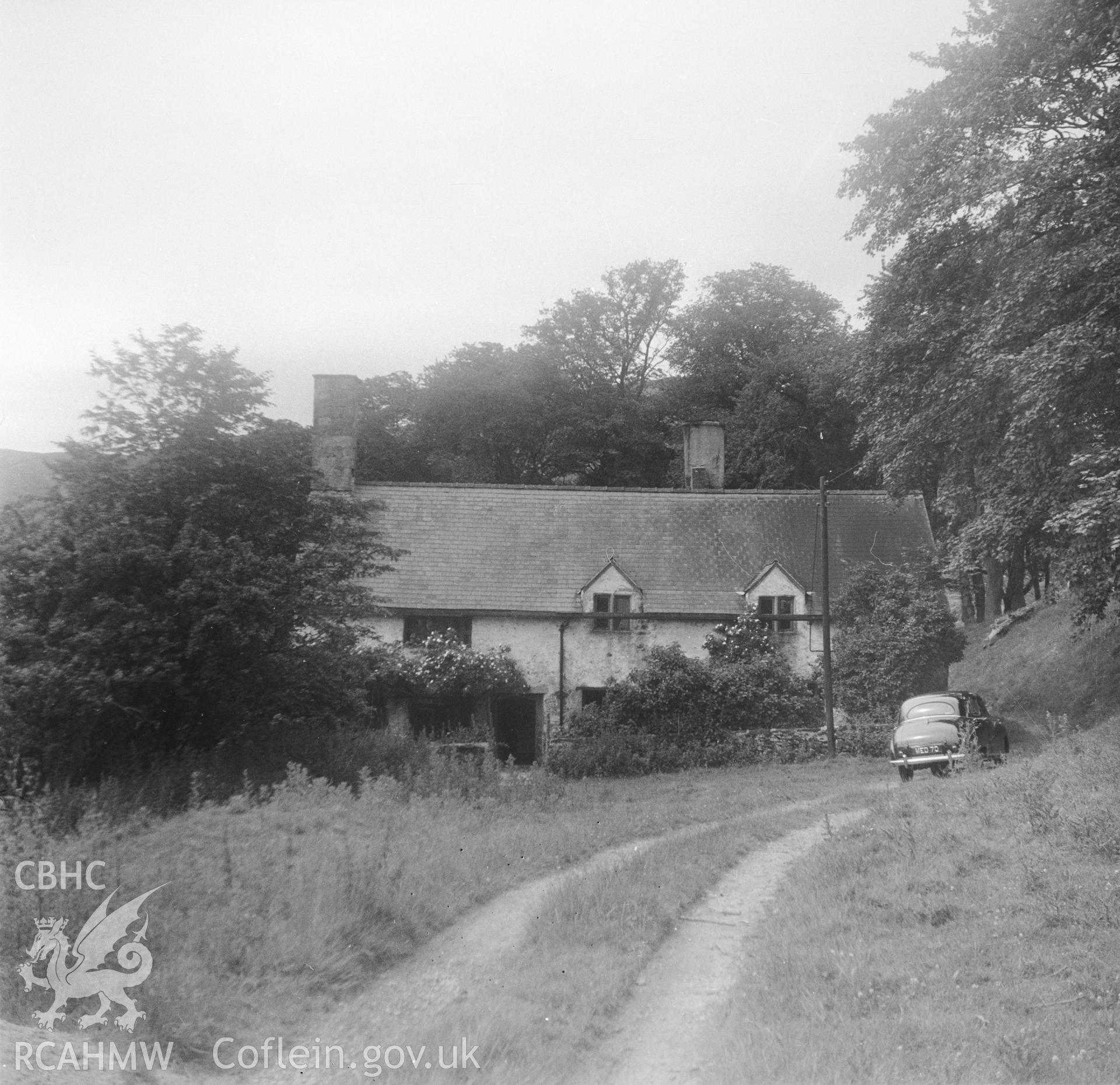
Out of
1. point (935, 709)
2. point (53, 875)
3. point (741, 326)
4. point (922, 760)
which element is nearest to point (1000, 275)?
point (935, 709)

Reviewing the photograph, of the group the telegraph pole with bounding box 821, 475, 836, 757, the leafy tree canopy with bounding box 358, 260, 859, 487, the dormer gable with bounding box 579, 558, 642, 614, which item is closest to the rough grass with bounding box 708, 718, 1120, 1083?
the telegraph pole with bounding box 821, 475, 836, 757

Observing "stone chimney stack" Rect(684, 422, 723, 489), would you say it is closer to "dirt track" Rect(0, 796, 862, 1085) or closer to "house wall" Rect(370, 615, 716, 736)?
"house wall" Rect(370, 615, 716, 736)

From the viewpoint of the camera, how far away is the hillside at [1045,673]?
25.4 meters

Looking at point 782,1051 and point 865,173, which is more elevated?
point 865,173

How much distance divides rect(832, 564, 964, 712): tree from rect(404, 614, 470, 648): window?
35.4 ft

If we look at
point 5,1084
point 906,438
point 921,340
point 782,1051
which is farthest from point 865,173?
point 5,1084

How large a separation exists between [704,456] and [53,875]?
30374mm

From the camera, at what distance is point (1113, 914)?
8328 millimetres

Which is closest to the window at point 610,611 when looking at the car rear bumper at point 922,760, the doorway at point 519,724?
the doorway at point 519,724

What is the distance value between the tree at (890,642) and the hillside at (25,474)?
69.7 ft

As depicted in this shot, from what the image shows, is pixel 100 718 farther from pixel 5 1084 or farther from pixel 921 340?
pixel 921 340

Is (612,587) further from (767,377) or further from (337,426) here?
(767,377)

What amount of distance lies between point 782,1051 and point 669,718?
71.2ft

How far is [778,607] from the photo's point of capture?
30188 mm
